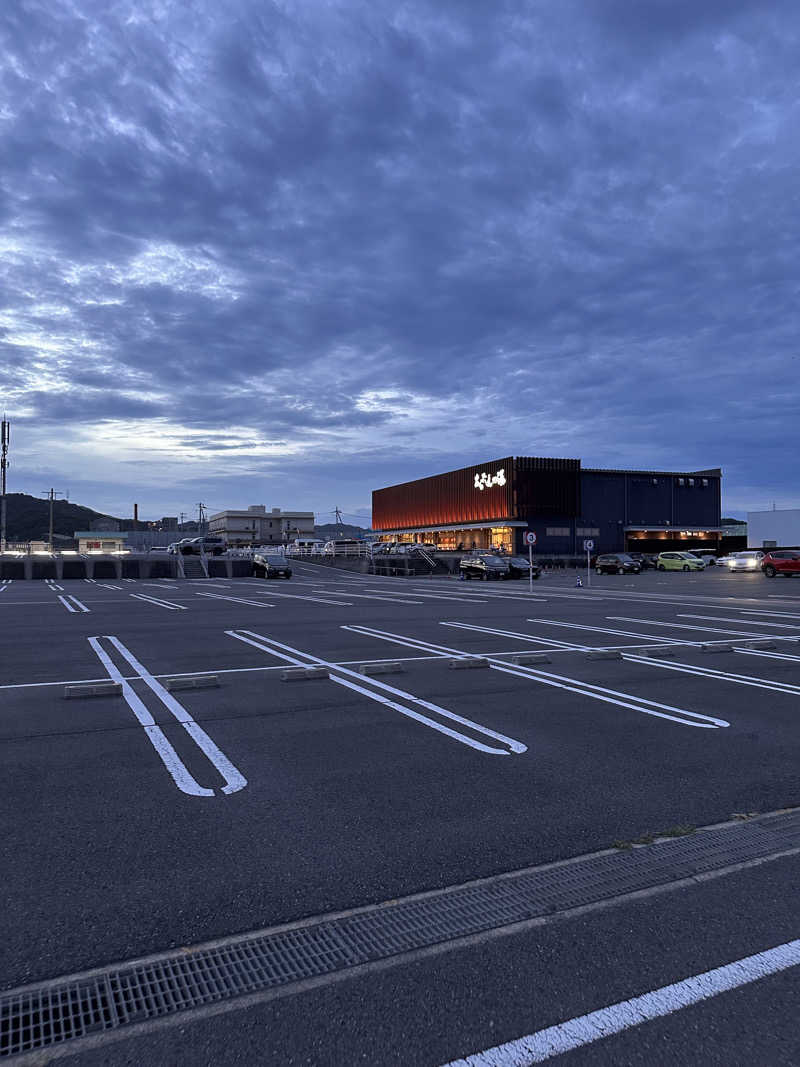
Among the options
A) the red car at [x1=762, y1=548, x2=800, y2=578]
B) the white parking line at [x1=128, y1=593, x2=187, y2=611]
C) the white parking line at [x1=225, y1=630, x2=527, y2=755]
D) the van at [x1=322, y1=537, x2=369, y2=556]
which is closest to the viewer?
the white parking line at [x1=225, y1=630, x2=527, y2=755]

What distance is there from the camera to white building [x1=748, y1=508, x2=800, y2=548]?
64125 millimetres

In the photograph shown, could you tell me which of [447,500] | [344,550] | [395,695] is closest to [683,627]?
[395,695]

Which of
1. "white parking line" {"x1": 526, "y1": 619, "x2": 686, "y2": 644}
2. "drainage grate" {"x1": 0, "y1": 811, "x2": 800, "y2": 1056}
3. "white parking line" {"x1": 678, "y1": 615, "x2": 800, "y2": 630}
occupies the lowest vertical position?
"drainage grate" {"x1": 0, "y1": 811, "x2": 800, "y2": 1056}

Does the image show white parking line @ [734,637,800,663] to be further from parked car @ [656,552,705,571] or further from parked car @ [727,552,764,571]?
parked car @ [656,552,705,571]

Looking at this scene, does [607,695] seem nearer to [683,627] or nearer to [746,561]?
[683,627]

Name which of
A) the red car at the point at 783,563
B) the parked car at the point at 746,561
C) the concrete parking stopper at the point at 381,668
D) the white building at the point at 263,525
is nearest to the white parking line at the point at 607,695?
the concrete parking stopper at the point at 381,668

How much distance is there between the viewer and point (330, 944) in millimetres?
3002

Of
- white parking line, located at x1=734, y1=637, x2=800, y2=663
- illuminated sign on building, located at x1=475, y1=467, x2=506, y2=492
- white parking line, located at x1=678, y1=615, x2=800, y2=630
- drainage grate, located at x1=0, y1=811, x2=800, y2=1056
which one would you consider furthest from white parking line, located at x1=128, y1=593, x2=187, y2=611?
illuminated sign on building, located at x1=475, y1=467, x2=506, y2=492

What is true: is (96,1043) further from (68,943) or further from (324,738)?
(324,738)

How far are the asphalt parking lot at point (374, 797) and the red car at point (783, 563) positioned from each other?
28.9 metres

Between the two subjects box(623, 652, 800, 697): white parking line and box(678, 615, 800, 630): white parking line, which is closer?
box(623, 652, 800, 697): white parking line

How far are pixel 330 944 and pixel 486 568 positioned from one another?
36898 mm

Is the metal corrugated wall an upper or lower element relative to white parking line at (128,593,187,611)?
upper

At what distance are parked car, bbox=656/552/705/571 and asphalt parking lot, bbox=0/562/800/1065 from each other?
39.8 meters
